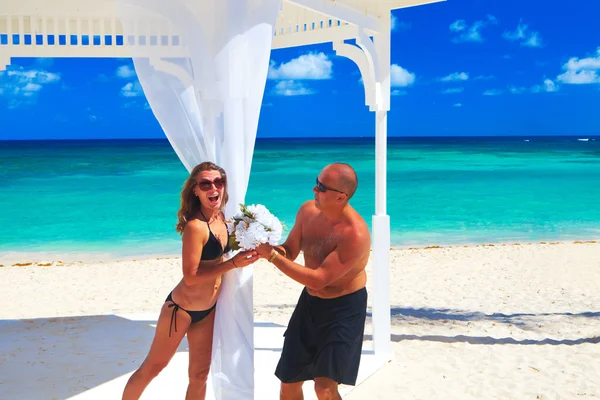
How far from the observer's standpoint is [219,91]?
363 centimetres

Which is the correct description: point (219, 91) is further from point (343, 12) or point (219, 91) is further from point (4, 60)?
point (4, 60)

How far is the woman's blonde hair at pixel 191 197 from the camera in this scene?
3.51m

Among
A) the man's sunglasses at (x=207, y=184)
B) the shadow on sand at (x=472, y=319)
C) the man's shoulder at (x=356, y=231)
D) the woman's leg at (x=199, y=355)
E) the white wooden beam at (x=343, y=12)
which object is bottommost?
the shadow on sand at (x=472, y=319)

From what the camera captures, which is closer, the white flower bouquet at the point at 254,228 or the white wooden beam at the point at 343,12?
the white flower bouquet at the point at 254,228

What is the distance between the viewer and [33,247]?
19.4 metres

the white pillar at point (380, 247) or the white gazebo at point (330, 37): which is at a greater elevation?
the white gazebo at point (330, 37)

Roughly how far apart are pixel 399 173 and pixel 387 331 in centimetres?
3124

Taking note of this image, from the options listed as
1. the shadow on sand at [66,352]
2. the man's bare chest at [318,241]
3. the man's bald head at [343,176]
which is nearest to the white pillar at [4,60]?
the shadow on sand at [66,352]

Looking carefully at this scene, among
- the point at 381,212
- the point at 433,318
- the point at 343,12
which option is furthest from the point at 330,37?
the point at 433,318

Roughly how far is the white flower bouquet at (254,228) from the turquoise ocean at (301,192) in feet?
45.1

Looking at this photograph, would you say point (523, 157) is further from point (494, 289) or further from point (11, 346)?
point (11, 346)

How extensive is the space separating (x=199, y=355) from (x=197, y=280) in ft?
1.54

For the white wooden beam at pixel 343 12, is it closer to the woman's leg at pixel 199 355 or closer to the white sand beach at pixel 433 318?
the woman's leg at pixel 199 355

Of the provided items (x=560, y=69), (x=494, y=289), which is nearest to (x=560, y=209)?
(x=494, y=289)
